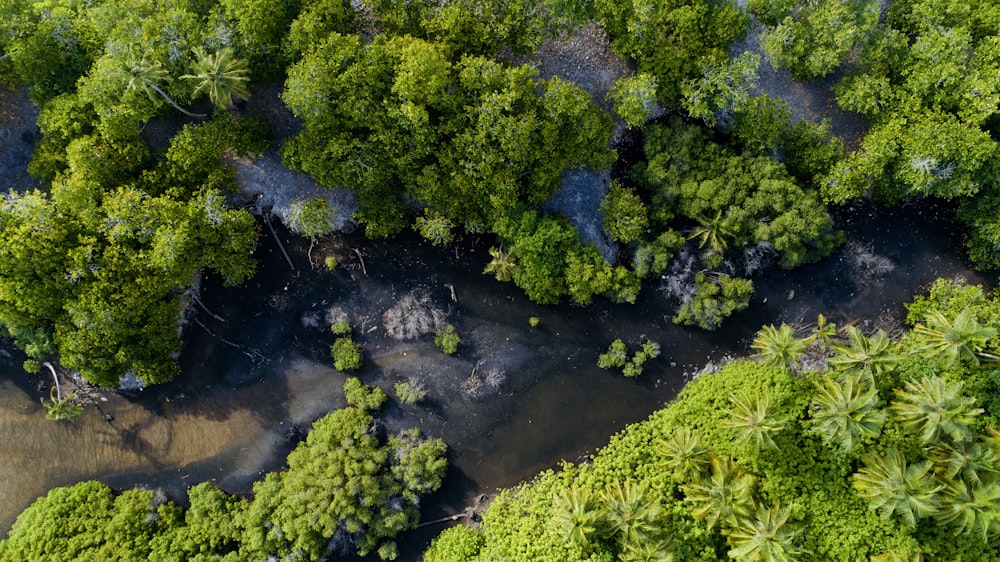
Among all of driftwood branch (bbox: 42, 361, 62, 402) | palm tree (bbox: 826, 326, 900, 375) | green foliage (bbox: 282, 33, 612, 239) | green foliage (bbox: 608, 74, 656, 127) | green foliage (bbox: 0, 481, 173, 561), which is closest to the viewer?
green foliage (bbox: 282, 33, 612, 239)

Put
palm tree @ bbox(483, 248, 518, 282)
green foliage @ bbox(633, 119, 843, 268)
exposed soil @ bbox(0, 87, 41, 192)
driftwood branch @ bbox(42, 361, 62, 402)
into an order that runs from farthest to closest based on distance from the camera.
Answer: driftwood branch @ bbox(42, 361, 62, 402) → exposed soil @ bbox(0, 87, 41, 192) → palm tree @ bbox(483, 248, 518, 282) → green foliage @ bbox(633, 119, 843, 268)

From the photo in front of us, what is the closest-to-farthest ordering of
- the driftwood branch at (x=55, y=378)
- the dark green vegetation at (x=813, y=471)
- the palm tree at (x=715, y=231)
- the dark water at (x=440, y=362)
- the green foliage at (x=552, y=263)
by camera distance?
the dark green vegetation at (x=813, y=471) < the green foliage at (x=552, y=263) < the palm tree at (x=715, y=231) < the driftwood branch at (x=55, y=378) < the dark water at (x=440, y=362)

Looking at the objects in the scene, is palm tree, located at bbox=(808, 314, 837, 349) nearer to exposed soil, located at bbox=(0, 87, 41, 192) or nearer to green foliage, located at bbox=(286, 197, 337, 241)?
green foliage, located at bbox=(286, 197, 337, 241)

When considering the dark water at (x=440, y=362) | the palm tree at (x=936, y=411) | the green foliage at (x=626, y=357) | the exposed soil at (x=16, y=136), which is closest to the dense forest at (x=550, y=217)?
the palm tree at (x=936, y=411)

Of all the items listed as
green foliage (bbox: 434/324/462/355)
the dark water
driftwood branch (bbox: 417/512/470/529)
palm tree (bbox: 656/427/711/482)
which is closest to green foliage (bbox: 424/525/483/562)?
driftwood branch (bbox: 417/512/470/529)

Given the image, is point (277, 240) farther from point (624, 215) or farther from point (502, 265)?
point (624, 215)

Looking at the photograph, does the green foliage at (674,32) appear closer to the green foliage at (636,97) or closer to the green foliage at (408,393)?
the green foliage at (636,97)

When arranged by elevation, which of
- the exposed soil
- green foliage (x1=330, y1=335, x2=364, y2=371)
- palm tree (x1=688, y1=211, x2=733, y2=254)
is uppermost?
the exposed soil
